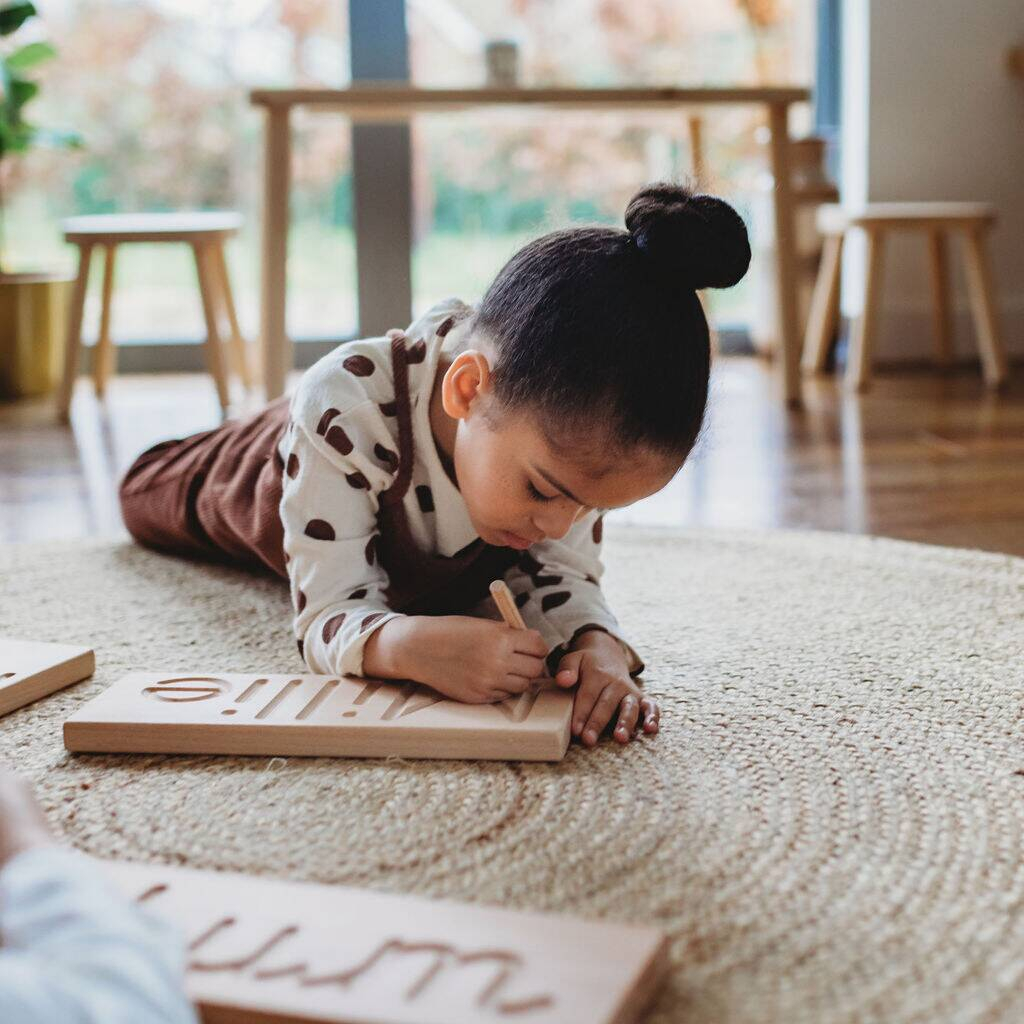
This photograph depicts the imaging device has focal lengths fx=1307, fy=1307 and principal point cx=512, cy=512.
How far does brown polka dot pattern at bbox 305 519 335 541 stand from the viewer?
2.79 feet

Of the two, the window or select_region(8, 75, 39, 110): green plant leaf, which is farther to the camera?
the window

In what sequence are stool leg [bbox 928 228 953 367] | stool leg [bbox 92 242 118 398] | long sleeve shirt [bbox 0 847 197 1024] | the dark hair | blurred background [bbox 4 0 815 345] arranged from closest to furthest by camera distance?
long sleeve shirt [bbox 0 847 197 1024]
the dark hair
stool leg [bbox 92 242 118 398]
stool leg [bbox 928 228 953 367]
blurred background [bbox 4 0 815 345]

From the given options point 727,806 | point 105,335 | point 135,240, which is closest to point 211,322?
point 135,240

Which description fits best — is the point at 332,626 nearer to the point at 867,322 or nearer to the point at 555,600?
the point at 555,600

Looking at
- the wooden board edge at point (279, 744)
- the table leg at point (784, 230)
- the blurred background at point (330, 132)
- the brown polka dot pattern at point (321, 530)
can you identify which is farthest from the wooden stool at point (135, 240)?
the wooden board edge at point (279, 744)

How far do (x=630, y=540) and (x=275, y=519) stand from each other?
374 mm

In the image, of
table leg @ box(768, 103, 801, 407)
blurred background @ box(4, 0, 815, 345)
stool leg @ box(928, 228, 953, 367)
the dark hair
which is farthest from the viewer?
blurred background @ box(4, 0, 815, 345)

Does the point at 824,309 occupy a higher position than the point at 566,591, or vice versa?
the point at 824,309

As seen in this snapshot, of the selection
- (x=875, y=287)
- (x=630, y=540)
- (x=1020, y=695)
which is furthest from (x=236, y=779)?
(x=875, y=287)

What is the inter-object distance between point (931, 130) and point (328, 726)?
2.19 meters

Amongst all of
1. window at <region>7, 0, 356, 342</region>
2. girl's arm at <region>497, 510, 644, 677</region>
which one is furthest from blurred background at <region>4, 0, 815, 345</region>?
girl's arm at <region>497, 510, 644, 677</region>

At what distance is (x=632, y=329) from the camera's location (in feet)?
2.34

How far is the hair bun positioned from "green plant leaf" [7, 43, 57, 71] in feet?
5.78

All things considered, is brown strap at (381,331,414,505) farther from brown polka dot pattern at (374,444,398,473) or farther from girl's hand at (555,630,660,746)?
girl's hand at (555,630,660,746)
